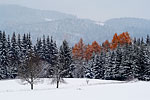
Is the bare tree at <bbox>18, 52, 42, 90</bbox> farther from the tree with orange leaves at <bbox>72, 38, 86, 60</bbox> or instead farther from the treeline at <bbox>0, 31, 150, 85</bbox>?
the tree with orange leaves at <bbox>72, 38, 86, 60</bbox>

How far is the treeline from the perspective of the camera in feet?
125

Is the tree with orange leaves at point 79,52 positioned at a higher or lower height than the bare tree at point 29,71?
higher

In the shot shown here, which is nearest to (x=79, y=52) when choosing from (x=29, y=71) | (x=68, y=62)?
(x=68, y=62)

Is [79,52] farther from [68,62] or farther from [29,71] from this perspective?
[29,71]

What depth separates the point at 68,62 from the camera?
172 feet

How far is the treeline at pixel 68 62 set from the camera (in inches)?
1497

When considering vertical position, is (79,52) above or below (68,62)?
above

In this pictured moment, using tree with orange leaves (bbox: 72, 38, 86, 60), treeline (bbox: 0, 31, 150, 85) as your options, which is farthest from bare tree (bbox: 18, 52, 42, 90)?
tree with orange leaves (bbox: 72, 38, 86, 60)

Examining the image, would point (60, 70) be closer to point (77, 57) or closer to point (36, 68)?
point (36, 68)

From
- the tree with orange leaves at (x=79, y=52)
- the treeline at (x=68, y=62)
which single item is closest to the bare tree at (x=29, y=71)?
the treeline at (x=68, y=62)

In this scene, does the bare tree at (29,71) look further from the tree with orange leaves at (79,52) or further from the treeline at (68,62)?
the tree with orange leaves at (79,52)

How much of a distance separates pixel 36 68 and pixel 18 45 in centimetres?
2645

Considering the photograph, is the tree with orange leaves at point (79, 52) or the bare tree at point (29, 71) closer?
the bare tree at point (29, 71)

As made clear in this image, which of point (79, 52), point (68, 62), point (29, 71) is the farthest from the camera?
point (79, 52)
